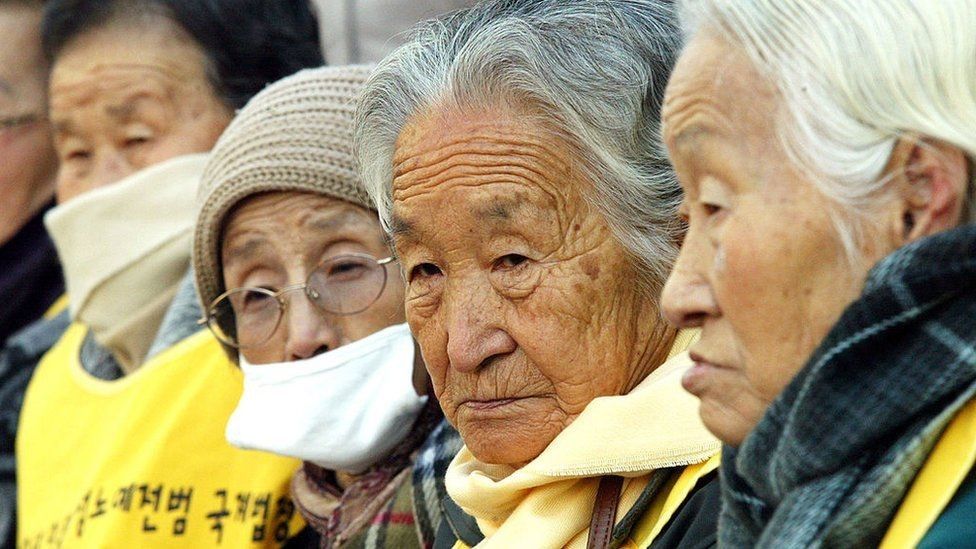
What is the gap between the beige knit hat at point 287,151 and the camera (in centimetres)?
346

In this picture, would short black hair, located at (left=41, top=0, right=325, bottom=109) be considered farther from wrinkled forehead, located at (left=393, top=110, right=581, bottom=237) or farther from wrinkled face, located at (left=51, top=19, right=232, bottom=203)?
wrinkled forehead, located at (left=393, top=110, right=581, bottom=237)

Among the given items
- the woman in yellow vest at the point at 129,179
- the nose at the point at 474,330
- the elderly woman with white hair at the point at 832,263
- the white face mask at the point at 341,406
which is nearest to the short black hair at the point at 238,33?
the woman in yellow vest at the point at 129,179

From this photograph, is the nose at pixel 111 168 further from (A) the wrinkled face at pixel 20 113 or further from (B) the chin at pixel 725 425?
(B) the chin at pixel 725 425

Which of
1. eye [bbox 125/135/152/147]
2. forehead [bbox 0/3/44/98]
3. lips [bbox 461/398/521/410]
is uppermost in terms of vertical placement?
lips [bbox 461/398/521/410]

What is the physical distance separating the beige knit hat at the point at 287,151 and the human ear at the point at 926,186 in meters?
1.83

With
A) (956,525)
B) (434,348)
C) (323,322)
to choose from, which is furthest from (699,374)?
(323,322)

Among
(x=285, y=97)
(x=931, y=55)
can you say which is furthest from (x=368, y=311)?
(x=931, y=55)

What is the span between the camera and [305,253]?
11.4 ft

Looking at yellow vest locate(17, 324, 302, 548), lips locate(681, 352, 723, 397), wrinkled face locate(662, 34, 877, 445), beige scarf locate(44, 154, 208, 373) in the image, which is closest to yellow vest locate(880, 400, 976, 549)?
wrinkled face locate(662, 34, 877, 445)

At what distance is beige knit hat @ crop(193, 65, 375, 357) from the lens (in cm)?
346

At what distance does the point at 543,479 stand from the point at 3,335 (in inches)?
142

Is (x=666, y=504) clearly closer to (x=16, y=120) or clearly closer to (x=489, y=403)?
(x=489, y=403)

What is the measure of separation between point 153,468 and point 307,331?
816mm

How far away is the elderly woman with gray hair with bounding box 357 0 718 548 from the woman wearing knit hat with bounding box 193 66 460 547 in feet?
1.95
